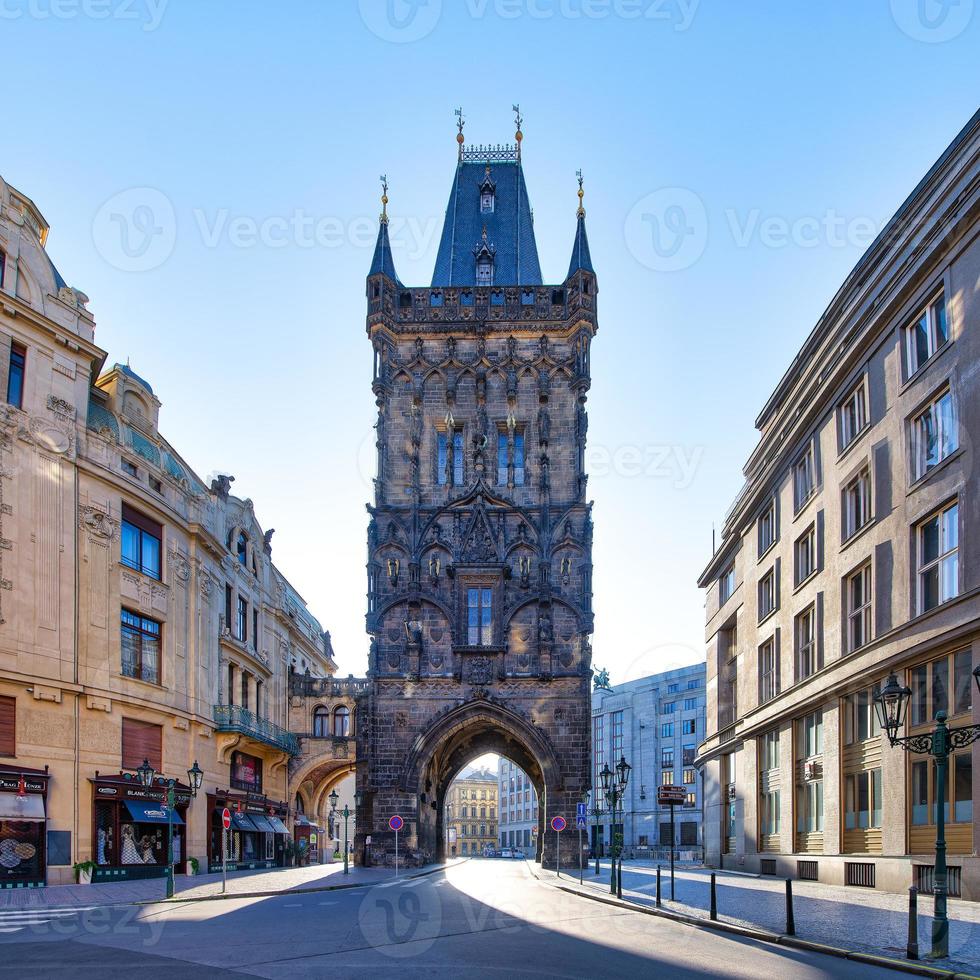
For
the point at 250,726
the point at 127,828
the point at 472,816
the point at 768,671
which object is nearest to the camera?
the point at 127,828

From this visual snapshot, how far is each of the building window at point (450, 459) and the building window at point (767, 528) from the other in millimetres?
17367

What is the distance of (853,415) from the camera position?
30.0 meters

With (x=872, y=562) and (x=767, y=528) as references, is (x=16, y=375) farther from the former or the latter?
(x=767, y=528)

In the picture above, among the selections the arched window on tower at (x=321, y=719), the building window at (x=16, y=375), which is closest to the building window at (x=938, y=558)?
the building window at (x=16, y=375)

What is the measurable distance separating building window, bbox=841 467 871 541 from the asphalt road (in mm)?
11702

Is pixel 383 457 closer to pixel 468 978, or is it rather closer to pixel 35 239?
pixel 35 239

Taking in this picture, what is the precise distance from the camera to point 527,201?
63500 mm

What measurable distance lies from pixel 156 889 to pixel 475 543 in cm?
2485

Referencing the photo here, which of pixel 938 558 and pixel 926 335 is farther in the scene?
pixel 926 335

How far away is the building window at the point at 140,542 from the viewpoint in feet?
125

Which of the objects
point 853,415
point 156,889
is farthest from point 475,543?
point 853,415

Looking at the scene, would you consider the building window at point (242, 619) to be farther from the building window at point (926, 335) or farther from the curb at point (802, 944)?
the building window at point (926, 335)

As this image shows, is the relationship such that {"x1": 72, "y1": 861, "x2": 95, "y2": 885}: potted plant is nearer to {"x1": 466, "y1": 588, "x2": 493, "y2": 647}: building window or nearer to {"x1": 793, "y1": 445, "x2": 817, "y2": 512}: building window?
{"x1": 466, "y1": 588, "x2": 493, "y2": 647}: building window

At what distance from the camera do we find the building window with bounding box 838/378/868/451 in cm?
2891
